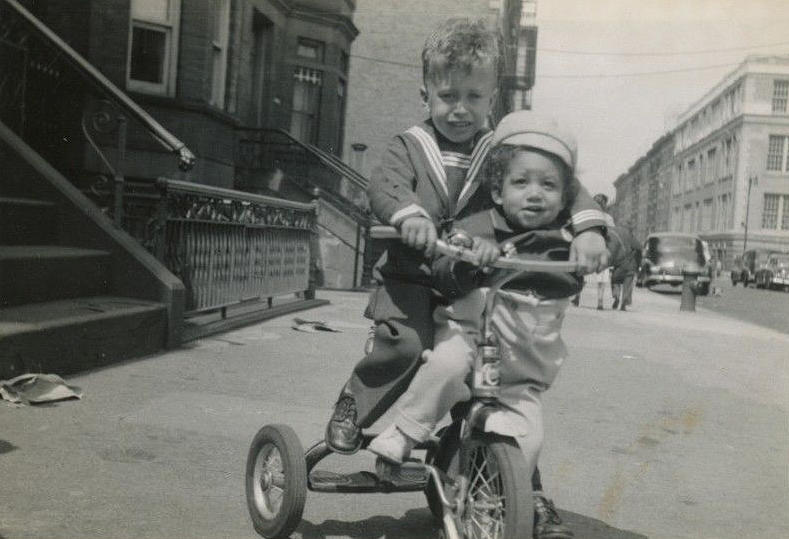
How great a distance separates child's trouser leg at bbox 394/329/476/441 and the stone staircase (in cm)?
307

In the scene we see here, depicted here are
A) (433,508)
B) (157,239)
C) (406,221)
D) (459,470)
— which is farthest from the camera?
(157,239)

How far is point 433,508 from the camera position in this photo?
3404 millimetres

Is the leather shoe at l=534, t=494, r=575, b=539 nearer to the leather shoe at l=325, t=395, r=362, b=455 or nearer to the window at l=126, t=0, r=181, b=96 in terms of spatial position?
the leather shoe at l=325, t=395, r=362, b=455

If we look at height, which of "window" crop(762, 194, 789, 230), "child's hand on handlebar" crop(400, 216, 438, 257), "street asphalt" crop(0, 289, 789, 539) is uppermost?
"window" crop(762, 194, 789, 230)

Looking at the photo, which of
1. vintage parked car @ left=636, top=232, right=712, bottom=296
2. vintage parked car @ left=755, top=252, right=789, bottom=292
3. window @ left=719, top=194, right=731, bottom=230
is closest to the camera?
vintage parked car @ left=636, top=232, right=712, bottom=296

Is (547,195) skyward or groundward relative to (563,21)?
groundward

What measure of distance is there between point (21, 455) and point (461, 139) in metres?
2.53

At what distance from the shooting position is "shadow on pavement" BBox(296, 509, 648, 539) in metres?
3.45

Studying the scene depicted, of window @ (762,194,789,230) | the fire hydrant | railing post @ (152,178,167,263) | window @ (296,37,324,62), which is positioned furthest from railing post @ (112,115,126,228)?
window @ (762,194,789,230)

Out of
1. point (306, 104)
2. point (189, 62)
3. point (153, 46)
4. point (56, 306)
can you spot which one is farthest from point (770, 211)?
point (56, 306)

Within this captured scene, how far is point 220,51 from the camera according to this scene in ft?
44.3

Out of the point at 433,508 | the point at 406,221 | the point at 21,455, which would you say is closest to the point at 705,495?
the point at 433,508

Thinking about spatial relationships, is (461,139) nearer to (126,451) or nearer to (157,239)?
(126,451)

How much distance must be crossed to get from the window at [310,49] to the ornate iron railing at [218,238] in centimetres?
850
